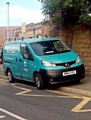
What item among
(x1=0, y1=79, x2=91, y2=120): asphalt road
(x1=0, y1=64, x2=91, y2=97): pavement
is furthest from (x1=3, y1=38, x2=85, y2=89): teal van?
(x1=0, y1=79, x2=91, y2=120): asphalt road

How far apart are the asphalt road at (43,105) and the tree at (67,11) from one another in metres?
4.38

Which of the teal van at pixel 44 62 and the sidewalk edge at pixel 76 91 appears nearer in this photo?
the sidewalk edge at pixel 76 91

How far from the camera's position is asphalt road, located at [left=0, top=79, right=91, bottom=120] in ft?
23.1

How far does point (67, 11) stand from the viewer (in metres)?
14.6

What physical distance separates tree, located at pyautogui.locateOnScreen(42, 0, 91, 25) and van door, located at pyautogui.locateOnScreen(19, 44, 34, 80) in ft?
9.09

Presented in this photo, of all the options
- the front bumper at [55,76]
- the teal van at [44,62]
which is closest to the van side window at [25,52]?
the teal van at [44,62]

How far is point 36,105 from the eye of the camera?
8.35 meters

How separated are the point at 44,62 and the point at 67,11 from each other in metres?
4.49

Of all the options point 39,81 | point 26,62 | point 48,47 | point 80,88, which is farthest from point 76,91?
point 26,62

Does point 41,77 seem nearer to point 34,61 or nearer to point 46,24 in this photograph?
point 34,61

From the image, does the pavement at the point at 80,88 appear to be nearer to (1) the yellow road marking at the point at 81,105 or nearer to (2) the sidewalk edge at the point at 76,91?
(2) the sidewalk edge at the point at 76,91

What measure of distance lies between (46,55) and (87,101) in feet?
11.1

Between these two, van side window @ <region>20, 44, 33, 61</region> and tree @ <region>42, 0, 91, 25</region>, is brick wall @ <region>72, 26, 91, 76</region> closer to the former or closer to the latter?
tree @ <region>42, 0, 91, 25</region>

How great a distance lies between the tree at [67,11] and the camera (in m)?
13.3
